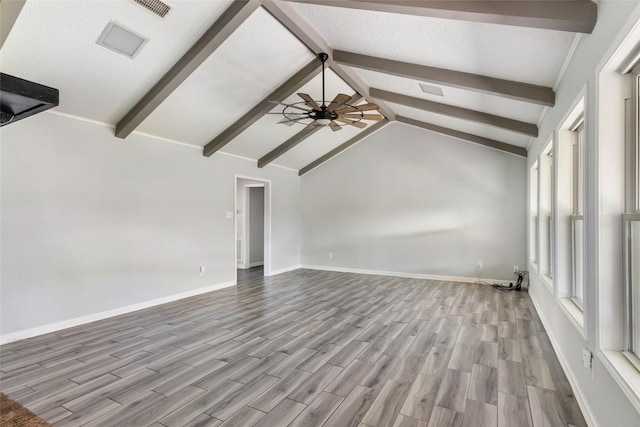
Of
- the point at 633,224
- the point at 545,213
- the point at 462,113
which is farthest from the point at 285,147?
the point at 633,224

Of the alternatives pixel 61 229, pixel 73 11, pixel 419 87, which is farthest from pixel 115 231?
pixel 419 87

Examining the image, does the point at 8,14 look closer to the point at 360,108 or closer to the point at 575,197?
the point at 360,108

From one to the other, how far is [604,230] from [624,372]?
0.74 m

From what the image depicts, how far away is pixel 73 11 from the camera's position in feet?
8.89

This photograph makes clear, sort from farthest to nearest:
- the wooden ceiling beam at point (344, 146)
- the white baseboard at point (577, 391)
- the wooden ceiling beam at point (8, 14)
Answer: the wooden ceiling beam at point (344, 146) → the wooden ceiling beam at point (8, 14) → the white baseboard at point (577, 391)

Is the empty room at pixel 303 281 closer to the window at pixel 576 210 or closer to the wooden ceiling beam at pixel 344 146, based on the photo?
the window at pixel 576 210

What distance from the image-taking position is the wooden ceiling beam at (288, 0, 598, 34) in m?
2.01

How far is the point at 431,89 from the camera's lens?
441 centimetres

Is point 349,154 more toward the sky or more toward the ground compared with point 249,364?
more toward the sky

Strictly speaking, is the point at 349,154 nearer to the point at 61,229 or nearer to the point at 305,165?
Result: the point at 305,165

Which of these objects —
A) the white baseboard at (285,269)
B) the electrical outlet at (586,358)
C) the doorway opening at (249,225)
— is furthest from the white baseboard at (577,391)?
the doorway opening at (249,225)

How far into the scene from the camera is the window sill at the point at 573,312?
2409 mm

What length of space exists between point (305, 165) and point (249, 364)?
5.67 m

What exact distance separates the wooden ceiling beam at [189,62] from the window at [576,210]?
3207mm
